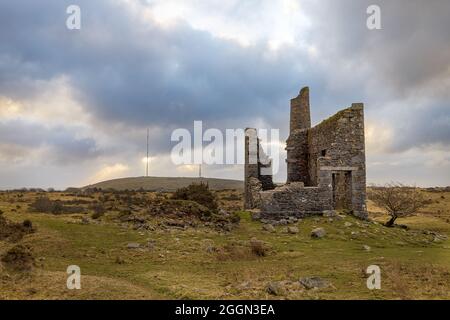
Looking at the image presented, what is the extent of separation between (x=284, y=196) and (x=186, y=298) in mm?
13208

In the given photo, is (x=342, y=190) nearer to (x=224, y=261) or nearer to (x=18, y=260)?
(x=224, y=261)

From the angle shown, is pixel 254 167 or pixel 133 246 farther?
pixel 254 167

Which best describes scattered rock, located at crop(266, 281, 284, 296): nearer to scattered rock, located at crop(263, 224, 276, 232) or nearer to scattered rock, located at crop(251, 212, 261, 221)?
scattered rock, located at crop(263, 224, 276, 232)

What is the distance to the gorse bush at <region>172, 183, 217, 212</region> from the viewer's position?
23.3 m

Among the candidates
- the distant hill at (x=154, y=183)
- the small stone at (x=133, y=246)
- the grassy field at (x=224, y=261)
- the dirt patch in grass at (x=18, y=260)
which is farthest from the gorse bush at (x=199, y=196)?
the distant hill at (x=154, y=183)

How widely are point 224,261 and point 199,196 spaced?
10.2 meters

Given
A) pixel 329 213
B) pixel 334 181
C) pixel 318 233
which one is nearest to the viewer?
pixel 318 233

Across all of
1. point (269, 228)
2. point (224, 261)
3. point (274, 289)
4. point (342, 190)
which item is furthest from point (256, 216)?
point (274, 289)

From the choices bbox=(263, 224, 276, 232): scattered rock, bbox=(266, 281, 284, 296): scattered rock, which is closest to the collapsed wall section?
bbox=(263, 224, 276, 232): scattered rock

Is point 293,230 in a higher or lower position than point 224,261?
higher

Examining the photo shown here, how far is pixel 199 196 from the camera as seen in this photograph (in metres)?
Result: 23.7

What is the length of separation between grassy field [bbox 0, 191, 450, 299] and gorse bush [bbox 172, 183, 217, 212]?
8.40 ft

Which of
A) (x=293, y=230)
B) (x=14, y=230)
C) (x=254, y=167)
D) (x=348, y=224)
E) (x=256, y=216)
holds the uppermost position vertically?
(x=254, y=167)
